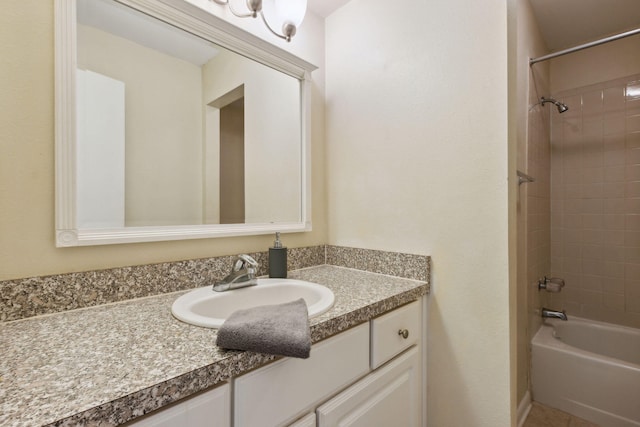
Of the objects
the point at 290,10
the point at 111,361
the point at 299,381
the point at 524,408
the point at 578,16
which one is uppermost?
the point at 578,16

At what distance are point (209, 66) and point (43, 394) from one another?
1023mm

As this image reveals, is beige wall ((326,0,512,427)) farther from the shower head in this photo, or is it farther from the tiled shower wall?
the tiled shower wall

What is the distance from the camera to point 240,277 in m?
0.95

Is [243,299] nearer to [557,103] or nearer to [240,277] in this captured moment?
[240,277]

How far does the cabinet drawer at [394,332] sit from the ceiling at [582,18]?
1813mm

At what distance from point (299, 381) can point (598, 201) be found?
92.9 inches

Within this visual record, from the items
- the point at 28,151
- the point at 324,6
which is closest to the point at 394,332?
the point at 28,151

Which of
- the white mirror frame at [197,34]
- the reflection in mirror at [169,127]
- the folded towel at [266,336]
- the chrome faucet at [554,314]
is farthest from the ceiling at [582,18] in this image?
the folded towel at [266,336]

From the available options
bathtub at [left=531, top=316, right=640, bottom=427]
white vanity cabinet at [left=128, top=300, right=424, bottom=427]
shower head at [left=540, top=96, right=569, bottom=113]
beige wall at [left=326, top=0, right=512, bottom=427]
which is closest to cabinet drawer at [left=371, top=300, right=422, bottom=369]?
white vanity cabinet at [left=128, top=300, right=424, bottom=427]

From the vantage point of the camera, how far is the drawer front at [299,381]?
0.54 metres

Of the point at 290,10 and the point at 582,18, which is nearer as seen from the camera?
the point at 290,10

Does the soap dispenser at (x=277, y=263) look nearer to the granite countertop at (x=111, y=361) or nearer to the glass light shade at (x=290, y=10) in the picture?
the granite countertop at (x=111, y=361)

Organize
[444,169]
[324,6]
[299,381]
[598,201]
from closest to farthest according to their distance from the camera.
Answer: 1. [299,381]
2. [444,169]
3. [324,6]
4. [598,201]

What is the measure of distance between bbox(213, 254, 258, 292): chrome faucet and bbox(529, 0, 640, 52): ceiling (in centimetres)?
201
